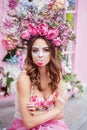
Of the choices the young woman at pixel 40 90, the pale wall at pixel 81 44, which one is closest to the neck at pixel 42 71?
the young woman at pixel 40 90

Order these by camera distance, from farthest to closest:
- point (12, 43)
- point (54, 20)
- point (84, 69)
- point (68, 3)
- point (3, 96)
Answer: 1. point (84, 69)
2. point (68, 3)
3. point (3, 96)
4. point (12, 43)
5. point (54, 20)

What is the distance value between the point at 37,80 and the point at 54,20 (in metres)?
0.78

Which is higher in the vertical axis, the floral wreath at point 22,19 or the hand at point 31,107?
the floral wreath at point 22,19

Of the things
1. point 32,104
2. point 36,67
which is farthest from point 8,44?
point 32,104

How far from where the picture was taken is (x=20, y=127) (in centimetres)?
221

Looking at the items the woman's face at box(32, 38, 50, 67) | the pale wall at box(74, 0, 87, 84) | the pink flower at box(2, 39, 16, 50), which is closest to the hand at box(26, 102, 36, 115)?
the woman's face at box(32, 38, 50, 67)

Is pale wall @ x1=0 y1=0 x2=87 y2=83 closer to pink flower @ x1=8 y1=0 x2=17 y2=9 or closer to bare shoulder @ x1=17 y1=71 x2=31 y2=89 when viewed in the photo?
pink flower @ x1=8 y1=0 x2=17 y2=9

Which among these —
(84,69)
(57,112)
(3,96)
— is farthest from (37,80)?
(84,69)

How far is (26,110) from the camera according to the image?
2.05 m

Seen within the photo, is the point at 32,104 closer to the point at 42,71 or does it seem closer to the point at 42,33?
the point at 42,71

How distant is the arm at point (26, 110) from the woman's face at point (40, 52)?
0.13 metres

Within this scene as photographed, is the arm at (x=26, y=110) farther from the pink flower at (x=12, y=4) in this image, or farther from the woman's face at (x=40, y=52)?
the pink flower at (x=12, y=4)

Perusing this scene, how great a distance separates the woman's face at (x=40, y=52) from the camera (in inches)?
82.1

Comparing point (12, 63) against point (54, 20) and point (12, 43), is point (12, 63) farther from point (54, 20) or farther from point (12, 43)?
point (54, 20)
